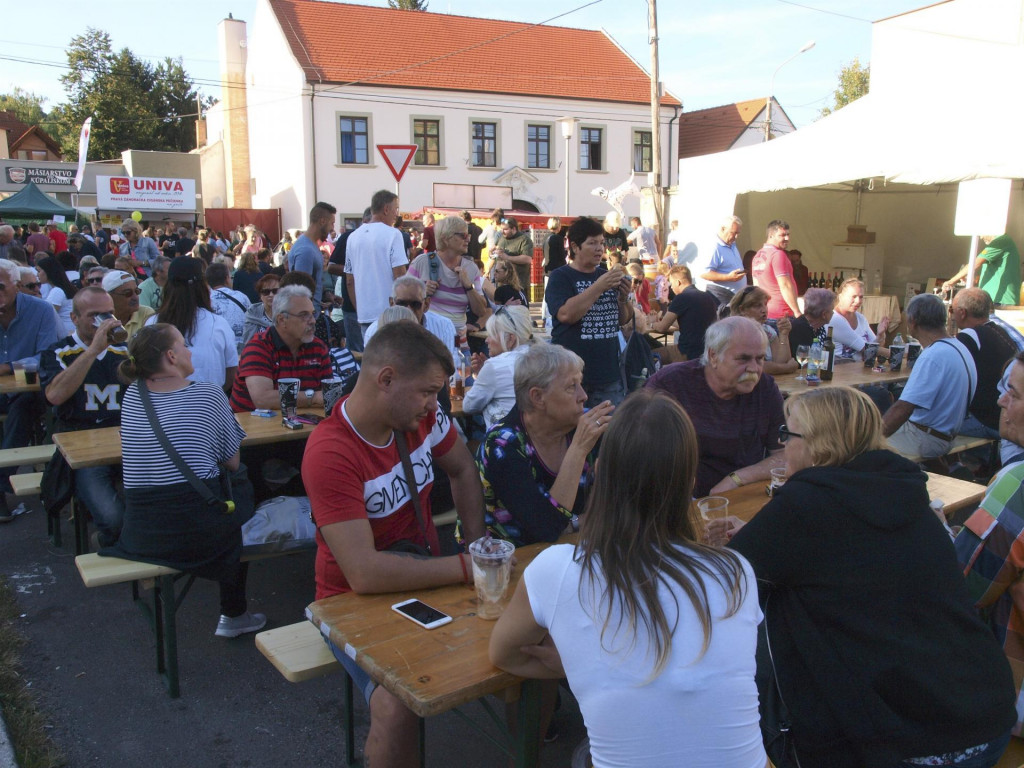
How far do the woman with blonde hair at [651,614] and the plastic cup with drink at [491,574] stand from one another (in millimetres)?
336

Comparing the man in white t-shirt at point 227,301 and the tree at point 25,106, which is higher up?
the tree at point 25,106

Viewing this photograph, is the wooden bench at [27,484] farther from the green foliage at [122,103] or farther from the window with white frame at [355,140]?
the green foliage at [122,103]

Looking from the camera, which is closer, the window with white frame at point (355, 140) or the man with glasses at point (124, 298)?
the man with glasses at point (124, 298)

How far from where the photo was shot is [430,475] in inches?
Answer: 100

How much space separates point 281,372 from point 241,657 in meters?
A: 1.59

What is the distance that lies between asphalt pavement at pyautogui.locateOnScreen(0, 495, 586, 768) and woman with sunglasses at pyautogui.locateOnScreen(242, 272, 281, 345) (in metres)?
2.35

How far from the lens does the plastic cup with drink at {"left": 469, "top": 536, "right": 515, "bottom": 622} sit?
1922 millimetres

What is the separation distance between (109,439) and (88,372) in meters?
0.62

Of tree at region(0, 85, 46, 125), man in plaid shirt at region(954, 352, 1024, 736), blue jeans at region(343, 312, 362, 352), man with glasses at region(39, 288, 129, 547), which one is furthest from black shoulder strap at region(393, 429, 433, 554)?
tree at region(0, 85, 46, 125)

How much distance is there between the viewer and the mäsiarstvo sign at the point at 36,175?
97.9ft

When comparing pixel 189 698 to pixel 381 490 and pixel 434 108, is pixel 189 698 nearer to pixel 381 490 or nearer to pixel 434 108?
pixel 381 490

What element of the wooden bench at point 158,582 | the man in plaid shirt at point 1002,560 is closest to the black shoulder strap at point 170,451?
the wooden bench at point 158,582

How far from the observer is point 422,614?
1.99 m

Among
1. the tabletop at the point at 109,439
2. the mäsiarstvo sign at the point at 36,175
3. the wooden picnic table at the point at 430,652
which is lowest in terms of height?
the wooden picnic table at the point at 430,652
